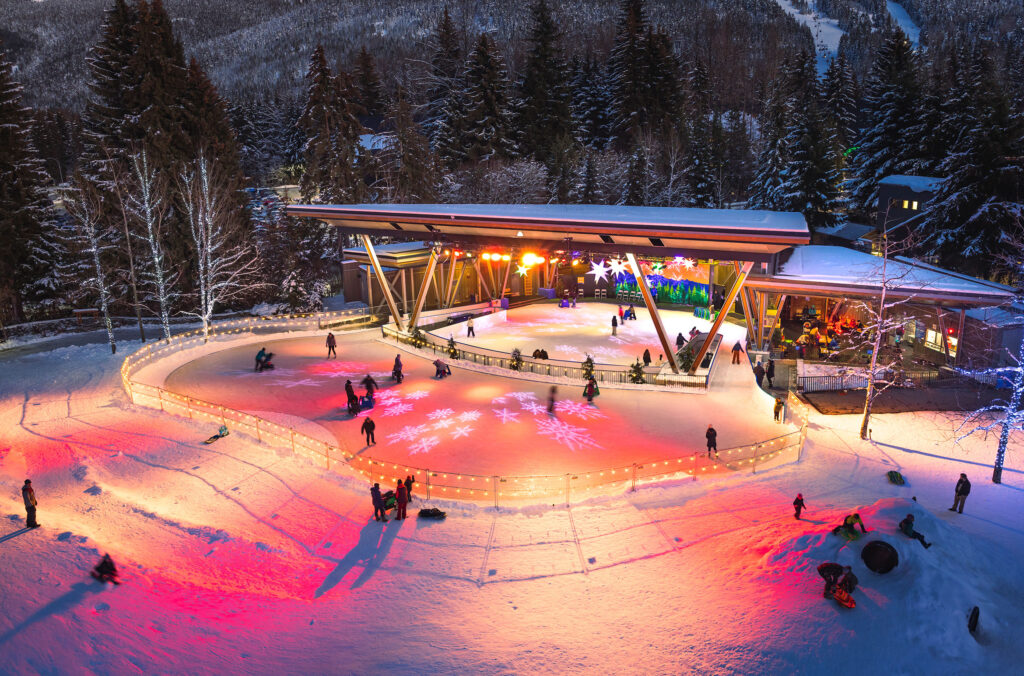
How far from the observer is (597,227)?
20125 millimetres

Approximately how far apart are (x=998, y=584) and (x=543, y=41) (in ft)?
197

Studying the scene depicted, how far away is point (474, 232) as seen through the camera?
2502 cm

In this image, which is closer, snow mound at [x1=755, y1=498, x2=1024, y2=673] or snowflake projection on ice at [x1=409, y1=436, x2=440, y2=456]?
snow mound at [x1=755, y1=498, x2=1024, y2=673]

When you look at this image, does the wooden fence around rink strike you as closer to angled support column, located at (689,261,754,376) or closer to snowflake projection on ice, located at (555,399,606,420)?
angled support column, located at (689,261,754,376)

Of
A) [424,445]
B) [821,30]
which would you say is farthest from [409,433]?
[821,30]

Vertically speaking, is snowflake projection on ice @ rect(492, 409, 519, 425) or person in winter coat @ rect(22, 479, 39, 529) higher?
person in winter coat @ rect(22, 479, 39, 529)

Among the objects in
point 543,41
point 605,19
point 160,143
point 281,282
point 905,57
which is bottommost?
point 281,282

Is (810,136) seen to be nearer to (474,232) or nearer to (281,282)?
(474,232)

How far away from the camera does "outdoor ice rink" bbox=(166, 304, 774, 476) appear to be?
15758mm

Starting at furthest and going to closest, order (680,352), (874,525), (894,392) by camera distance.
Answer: (680,352) < (894,392) < (874,525)

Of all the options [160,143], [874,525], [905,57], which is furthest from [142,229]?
[905,57]

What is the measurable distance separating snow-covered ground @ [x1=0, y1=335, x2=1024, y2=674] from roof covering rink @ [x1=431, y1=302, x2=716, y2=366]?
1150 cm

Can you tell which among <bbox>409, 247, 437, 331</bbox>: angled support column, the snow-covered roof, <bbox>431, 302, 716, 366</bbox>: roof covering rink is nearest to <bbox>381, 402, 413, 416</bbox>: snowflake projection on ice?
<bbox>431, 302, 716, 366</bbox>: roof covering rink

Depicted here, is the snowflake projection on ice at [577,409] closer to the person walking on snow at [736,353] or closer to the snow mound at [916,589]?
the person walking on snow at [736,353]
